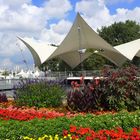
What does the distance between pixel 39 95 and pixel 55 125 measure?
7260 mm

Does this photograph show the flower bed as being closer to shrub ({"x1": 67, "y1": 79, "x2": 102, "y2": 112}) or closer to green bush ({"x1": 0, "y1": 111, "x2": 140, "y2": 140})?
green bush ({"x1": 0, "y1": 111, "x2": 140, "y2": 140})

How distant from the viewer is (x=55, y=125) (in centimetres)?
729

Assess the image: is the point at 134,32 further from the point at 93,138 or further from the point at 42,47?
the point at 93,138

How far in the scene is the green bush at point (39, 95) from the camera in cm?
1443

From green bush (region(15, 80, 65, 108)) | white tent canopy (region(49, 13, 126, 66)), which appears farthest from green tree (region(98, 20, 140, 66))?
green bush (region(15, 80, 65, 108))

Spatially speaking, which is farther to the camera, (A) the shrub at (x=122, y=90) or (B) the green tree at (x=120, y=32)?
(B) the green tree at (x=120, y=32)

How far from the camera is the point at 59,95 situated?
48.1ft

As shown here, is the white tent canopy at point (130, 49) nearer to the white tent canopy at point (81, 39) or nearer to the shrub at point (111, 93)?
the white tent canopy at point (81, 39)

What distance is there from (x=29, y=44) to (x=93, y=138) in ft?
145

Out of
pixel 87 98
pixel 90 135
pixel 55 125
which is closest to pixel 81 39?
pixel 87 98

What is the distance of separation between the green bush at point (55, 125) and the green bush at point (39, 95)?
5896 mm

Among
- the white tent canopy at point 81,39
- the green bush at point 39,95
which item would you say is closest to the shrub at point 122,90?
the green bush at point 39,95

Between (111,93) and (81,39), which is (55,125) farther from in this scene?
(81,39)

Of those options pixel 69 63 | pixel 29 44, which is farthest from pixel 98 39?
pixel 69 63
